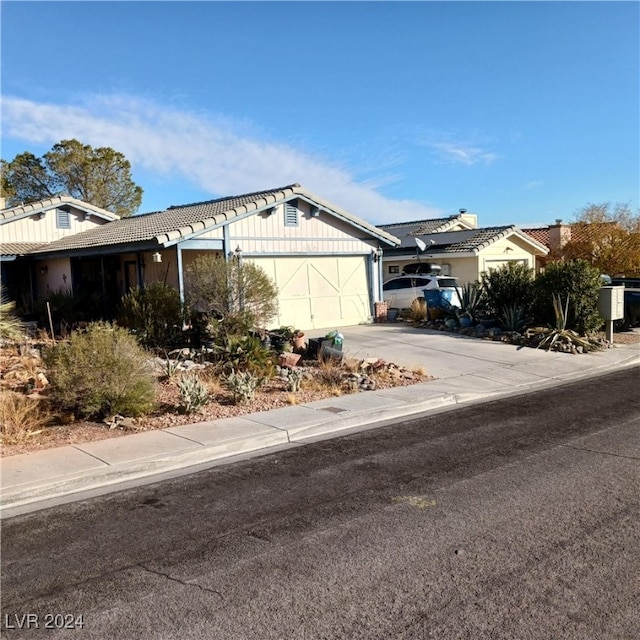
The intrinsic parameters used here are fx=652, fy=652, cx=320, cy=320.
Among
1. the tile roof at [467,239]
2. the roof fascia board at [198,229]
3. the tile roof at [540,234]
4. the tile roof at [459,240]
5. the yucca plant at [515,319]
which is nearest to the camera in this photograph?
the roof fascia board at [198,229]

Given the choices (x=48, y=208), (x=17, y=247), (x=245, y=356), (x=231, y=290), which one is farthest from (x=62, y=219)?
(x=245, y=356)

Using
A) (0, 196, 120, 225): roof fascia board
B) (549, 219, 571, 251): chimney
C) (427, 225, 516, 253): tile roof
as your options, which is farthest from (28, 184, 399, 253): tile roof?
(549, 219, 571, 251): chimney

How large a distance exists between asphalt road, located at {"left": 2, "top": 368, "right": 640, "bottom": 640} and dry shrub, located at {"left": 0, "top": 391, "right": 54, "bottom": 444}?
2268 mm

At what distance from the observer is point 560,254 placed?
31.9 meters

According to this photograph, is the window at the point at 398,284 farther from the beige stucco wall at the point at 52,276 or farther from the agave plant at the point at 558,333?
the beige stucco wall at the point at 52,276

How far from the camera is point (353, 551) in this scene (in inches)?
188

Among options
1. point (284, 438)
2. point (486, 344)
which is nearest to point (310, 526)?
point (284, 438)

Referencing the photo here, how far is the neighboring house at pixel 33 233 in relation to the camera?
76.0ft

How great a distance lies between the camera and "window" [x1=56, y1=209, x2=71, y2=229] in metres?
24.6

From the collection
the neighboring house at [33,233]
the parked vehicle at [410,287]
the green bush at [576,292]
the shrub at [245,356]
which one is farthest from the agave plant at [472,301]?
the neighboring house at [33,233]

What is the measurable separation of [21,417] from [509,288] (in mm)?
14224

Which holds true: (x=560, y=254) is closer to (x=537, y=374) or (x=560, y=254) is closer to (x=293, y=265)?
(x=293, y=265)

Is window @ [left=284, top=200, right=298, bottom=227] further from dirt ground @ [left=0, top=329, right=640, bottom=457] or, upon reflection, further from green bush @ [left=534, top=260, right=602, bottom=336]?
dirt ground @ [left=0, top=329, right=640, bottom=457]

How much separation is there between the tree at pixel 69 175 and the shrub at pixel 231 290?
29.2m
